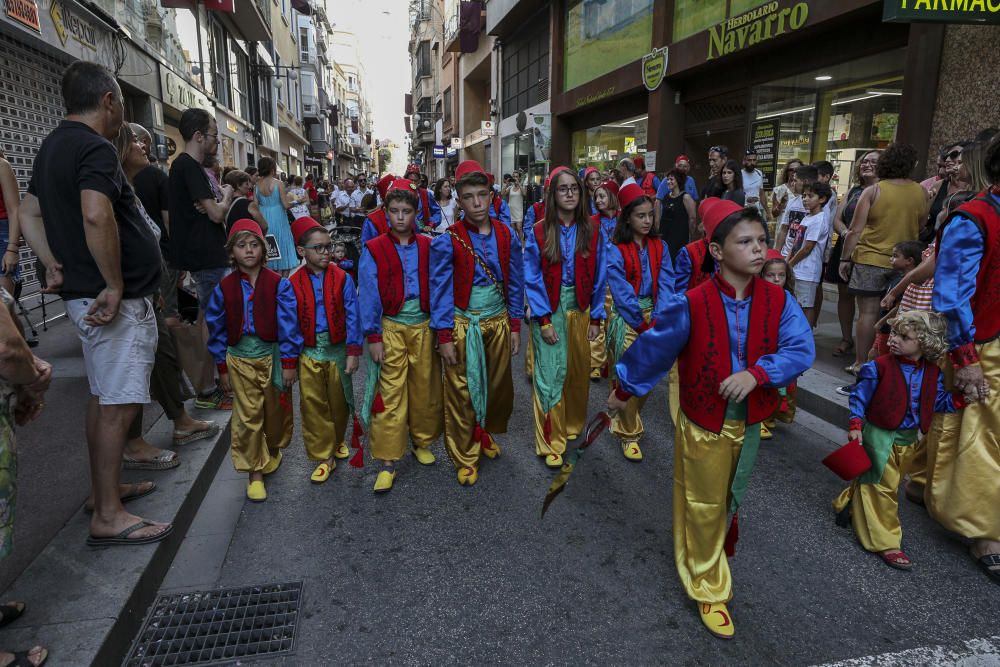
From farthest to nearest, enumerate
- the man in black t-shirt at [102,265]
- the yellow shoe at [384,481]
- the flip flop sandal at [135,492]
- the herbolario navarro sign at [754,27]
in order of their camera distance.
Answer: the herbolario navarro sign at [754,27] → the yellow shoe at [384,481] → the flip flop sandal at [135,492] → the man in black t-shirt at [102,265]

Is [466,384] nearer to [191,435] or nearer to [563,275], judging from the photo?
[563,275]

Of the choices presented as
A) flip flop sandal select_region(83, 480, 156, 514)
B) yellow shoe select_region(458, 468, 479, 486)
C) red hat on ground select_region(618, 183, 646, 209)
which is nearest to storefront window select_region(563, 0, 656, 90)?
red hat on ground select_region(618, 183, 646, 209)

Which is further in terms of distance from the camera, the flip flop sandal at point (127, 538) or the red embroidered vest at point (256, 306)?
the red embroidered vest at point (256, 306)

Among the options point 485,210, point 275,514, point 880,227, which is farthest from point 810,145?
point 275,514

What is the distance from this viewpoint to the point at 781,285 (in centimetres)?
407

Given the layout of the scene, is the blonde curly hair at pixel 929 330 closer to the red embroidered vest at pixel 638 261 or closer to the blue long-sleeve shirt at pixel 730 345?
the blue long-sleeve shirt at pixel 730 345

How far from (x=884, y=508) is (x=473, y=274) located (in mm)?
2543

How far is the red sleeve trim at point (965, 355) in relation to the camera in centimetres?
283

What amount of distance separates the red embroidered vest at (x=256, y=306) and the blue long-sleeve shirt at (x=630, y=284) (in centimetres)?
219

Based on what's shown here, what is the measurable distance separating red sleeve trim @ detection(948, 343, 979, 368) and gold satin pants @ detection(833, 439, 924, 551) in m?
0.49

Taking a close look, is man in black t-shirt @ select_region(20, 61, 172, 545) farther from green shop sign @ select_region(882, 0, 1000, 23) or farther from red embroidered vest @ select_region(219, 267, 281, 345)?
green shop sign @ select_region(882, 0, 1000, 23)

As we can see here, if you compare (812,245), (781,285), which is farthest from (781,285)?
(812,245)

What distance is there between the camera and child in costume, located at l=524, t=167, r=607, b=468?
4.04 meters

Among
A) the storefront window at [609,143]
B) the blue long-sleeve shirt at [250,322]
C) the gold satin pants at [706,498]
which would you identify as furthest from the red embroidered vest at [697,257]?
the storefront window at [609,143]
